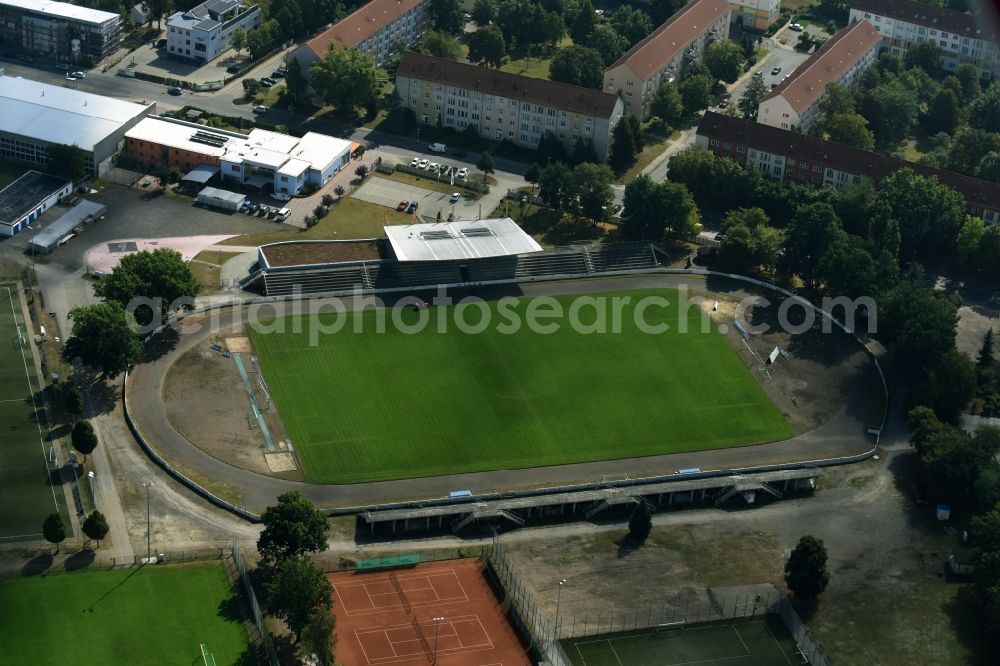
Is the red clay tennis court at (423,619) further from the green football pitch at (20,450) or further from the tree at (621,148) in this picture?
the tree at (621,148)

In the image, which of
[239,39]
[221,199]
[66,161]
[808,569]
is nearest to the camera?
[808,569]

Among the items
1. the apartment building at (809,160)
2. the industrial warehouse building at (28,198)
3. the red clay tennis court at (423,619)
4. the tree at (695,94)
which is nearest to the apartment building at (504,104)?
the apartment building at (809,160)

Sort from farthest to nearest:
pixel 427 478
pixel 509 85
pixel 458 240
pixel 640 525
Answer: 1. pixel 509 85
2. pixel 458 240
3. pixel 427 478
4. pixel 640 525

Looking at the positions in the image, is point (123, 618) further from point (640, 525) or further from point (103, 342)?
point (640, 525)

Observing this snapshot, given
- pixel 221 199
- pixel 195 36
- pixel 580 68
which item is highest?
pixel 580 68

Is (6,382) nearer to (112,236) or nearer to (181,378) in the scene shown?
(181,378)

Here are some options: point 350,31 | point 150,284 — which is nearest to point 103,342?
point 150,284

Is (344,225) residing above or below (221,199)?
below
